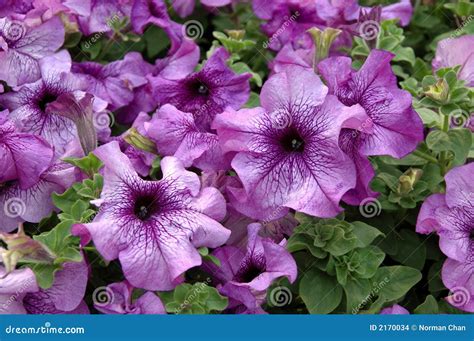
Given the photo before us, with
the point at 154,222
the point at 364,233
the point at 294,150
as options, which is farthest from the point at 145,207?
the point at 364,233

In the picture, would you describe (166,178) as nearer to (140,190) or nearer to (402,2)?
(140,190)

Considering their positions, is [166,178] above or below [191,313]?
above

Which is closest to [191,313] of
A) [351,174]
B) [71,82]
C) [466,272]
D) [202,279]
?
[202,279]

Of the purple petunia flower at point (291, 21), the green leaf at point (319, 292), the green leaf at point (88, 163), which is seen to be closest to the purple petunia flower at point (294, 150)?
the green leaf at point (319, 292)

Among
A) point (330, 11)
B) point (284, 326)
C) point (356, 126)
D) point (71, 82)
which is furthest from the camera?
point (330, 11)

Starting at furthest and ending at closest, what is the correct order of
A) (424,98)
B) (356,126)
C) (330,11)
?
(330,11) < (424,98) < (356,126)

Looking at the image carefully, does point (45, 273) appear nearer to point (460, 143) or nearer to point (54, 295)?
point (54, 295)

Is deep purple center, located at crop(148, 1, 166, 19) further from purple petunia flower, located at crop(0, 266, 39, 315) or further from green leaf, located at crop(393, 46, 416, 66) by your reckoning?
purple petunia flower, located at crop(0, 266, 39, 315)
